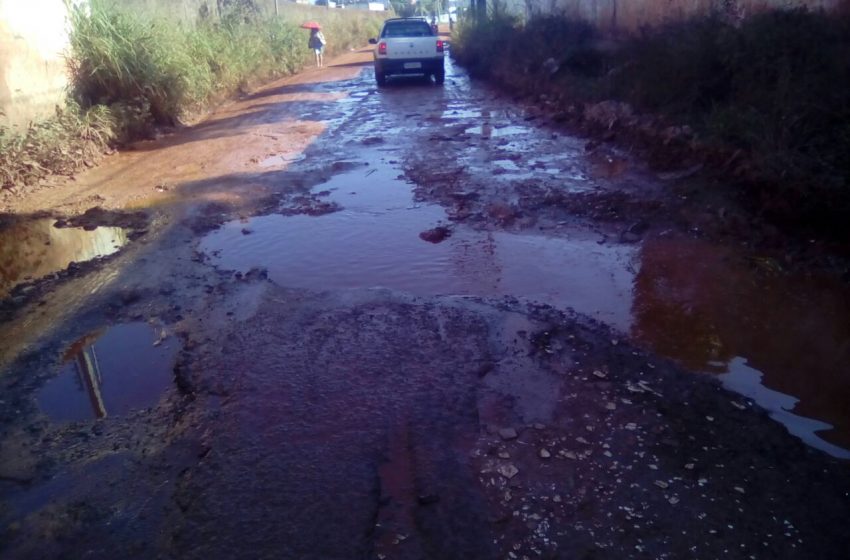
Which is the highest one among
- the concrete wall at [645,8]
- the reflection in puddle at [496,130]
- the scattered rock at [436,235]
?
the concrete wall at [645,8]

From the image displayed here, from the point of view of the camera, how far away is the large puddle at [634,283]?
3.97 meters

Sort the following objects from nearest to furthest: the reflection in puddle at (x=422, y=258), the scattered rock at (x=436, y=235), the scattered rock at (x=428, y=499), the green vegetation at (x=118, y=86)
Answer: the scattered rock at (x=428, y=499)
the reflection in puddle at (x=422, y=258)
the scattered rock at (x=436, y=235)
the green vegetation at (x=118, y=86)

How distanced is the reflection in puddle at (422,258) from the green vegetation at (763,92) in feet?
5.27

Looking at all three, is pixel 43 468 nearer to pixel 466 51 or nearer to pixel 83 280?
pixel 83 280

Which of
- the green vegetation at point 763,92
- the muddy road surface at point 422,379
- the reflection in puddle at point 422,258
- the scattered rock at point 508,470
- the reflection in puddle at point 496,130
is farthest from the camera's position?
the reflection in puddle at point 496,130

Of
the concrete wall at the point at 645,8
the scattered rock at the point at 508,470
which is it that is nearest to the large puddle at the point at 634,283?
the scattered rock at the point at 508,470

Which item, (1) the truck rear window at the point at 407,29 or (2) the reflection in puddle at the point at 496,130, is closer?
(2) the reflection in puddle at the point at 496,130

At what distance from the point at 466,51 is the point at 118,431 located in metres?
21.1

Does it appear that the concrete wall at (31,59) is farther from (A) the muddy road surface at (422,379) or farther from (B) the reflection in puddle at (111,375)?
(B) the reflection in puddle at (111,375)

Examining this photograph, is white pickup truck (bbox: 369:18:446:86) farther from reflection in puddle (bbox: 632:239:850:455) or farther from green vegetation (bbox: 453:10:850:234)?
reflection in puddle (bbox: 632:239:850:455)

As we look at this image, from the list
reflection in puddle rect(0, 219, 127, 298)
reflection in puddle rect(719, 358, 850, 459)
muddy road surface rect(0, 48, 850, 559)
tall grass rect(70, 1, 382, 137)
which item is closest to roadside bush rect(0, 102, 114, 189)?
tall grass rect(70, 1, 382, 137)

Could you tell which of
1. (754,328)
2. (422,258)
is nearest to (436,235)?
(422,258)

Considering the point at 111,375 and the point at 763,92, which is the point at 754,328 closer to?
the point at 763,92

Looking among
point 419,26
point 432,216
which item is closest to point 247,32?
point 419,26
